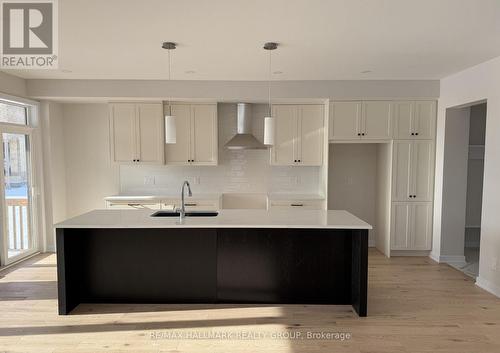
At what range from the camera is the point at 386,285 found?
12.6 ft

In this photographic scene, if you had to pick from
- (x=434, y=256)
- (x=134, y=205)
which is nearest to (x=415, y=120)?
(x=434, y=256)

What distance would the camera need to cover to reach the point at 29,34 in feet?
9.78

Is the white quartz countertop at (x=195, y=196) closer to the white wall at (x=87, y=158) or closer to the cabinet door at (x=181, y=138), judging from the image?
the white wall at (x=87, y=158)

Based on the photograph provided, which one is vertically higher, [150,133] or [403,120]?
[403,120]

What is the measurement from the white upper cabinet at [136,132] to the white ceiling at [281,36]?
0.71 meters

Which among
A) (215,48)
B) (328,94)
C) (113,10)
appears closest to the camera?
(113,10)

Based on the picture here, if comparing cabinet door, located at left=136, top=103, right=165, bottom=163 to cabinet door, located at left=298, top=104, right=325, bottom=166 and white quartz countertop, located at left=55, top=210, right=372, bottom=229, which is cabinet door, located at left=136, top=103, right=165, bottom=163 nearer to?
white quartz countertop, located at left=55, top=210, right=372, bottom=229

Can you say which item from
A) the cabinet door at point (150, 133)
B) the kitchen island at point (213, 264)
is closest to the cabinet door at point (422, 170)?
the kitchen island at point (213, 264)

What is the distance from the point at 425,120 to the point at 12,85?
578cm

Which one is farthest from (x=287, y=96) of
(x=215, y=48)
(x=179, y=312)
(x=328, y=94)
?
(x=179, y=312)

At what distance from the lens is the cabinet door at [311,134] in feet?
16.9

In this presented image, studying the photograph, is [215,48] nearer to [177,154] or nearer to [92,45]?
[92,45]

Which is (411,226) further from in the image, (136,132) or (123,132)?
(123,132)

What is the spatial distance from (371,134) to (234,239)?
2.79m
